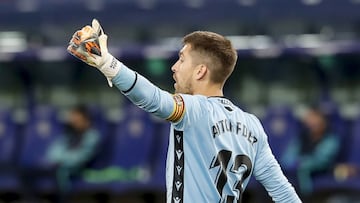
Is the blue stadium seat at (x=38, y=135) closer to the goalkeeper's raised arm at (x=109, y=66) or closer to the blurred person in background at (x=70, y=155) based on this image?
the blurred person in background at (x=70, y=155)

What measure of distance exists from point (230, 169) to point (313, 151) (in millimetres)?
6839

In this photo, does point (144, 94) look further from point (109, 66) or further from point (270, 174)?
point (270, 174)

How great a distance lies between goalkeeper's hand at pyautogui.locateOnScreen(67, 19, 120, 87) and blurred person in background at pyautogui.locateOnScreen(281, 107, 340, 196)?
730 centimetres

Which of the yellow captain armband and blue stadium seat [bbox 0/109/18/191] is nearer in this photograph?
the yellow captain armband

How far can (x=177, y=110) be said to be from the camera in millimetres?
5035

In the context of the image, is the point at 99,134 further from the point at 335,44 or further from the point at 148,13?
the point at 335,44

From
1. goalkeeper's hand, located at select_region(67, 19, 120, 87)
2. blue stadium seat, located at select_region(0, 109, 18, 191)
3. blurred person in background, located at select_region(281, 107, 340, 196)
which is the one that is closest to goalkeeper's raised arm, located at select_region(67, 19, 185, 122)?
goalkeeper's hand, located at select_region(67, 19, 120, 87)

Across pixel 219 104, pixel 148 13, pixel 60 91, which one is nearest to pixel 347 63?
pixel 148 13

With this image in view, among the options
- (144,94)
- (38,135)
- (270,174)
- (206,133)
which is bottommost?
(270,174)

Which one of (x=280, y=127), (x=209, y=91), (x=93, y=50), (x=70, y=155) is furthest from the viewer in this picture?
(x=70, y=155)

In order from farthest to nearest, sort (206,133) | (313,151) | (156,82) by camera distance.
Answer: (156,82) < (313,151) < (206,133)

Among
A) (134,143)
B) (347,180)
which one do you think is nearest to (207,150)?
(347,180)

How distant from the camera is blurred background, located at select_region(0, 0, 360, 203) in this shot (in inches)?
495

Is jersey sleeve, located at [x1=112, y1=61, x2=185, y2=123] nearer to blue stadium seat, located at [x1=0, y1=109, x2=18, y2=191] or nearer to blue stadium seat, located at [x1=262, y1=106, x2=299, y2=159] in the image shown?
blue stadium seat, located at [x1=262, y1=106, x2=299, y2=159]
